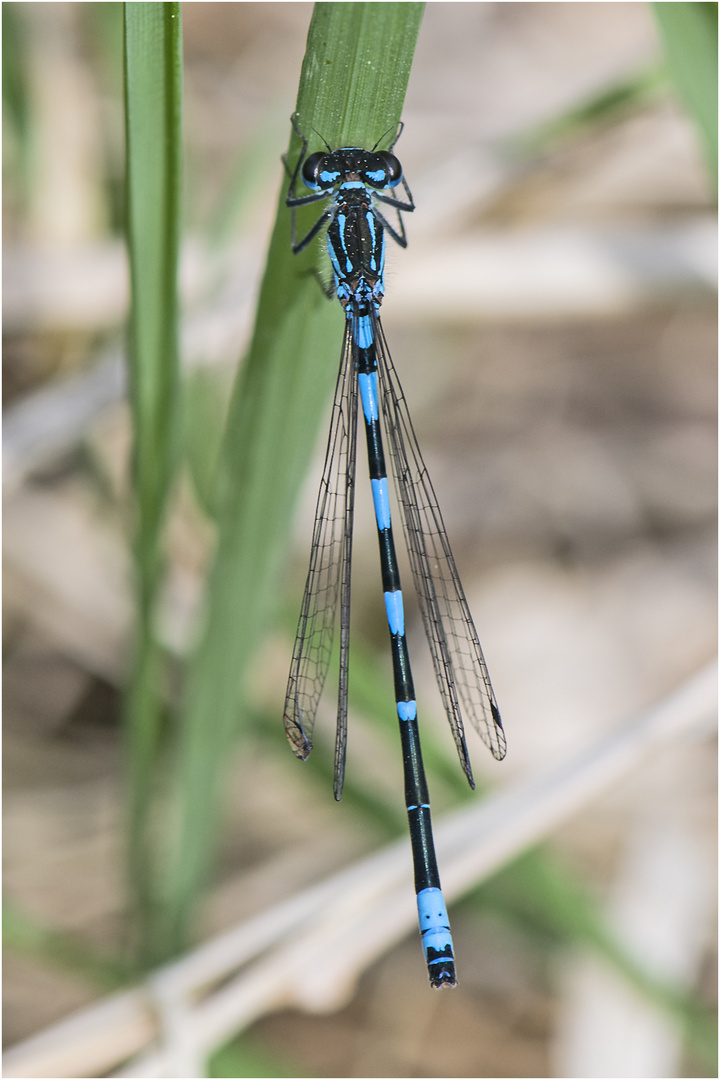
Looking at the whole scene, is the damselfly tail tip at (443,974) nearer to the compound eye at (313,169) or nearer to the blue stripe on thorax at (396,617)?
the blue stripe on thorax at (396,617)

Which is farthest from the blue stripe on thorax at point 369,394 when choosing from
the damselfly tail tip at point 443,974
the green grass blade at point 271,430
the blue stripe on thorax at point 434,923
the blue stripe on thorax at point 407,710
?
the damselfly tail tip at point 443,974

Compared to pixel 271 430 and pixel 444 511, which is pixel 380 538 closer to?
pixel 271 430

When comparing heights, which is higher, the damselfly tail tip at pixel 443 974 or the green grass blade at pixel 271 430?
the green grass blade at pixel 271 430

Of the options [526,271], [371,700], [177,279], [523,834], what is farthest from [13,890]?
[526,271]

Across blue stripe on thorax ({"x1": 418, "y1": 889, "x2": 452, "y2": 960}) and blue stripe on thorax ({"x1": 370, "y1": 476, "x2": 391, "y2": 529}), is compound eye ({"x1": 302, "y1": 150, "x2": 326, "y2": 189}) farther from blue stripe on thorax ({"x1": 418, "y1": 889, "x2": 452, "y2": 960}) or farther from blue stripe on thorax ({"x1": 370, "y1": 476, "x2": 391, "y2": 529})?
blue stripe on thorax ({"x1": 418, "y1": 889, "x2": 452, "y2": 960})

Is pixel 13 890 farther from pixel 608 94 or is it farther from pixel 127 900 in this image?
pixel 608 94

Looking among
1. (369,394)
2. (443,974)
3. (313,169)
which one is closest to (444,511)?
(369,394)
